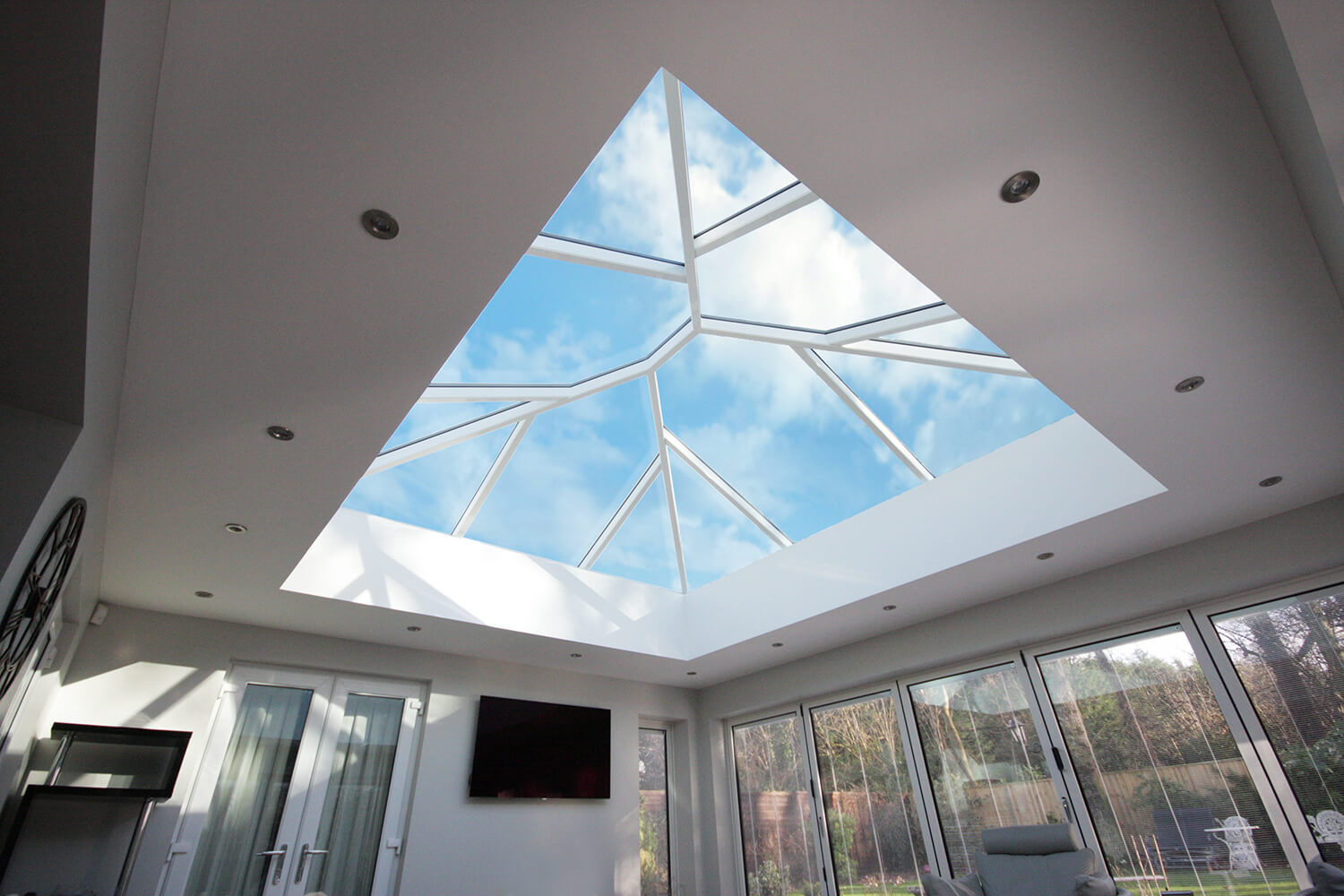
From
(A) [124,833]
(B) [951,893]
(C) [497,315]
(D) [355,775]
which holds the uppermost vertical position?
(C) [497,315]

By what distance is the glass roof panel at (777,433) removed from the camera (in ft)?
15.7

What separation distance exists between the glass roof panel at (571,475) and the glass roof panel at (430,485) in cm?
21

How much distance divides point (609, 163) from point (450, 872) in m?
5.60

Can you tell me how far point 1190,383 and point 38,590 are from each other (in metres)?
4.66

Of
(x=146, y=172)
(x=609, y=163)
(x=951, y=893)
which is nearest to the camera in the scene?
(x=146, y=172)

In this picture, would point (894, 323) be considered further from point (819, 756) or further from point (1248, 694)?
point (819, 756)

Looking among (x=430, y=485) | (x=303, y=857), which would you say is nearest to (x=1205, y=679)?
(x=430, y=485)

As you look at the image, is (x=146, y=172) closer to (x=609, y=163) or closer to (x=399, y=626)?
(x=609, y=163)

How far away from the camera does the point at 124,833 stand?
14.4ft

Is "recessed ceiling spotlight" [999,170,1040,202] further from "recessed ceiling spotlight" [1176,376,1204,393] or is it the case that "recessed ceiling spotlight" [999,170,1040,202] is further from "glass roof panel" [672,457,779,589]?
"glass roof panel" [672,457,779,589]

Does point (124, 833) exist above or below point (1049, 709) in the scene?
below

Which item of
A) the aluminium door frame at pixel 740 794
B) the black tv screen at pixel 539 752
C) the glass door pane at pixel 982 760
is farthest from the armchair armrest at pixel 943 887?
the black tv screen at pixel 539 752

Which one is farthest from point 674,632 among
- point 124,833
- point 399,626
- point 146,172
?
point 146,172

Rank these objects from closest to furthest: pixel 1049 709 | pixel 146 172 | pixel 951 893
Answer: pixel 146 172 < pixel 951 893 < pixel 1049 709
